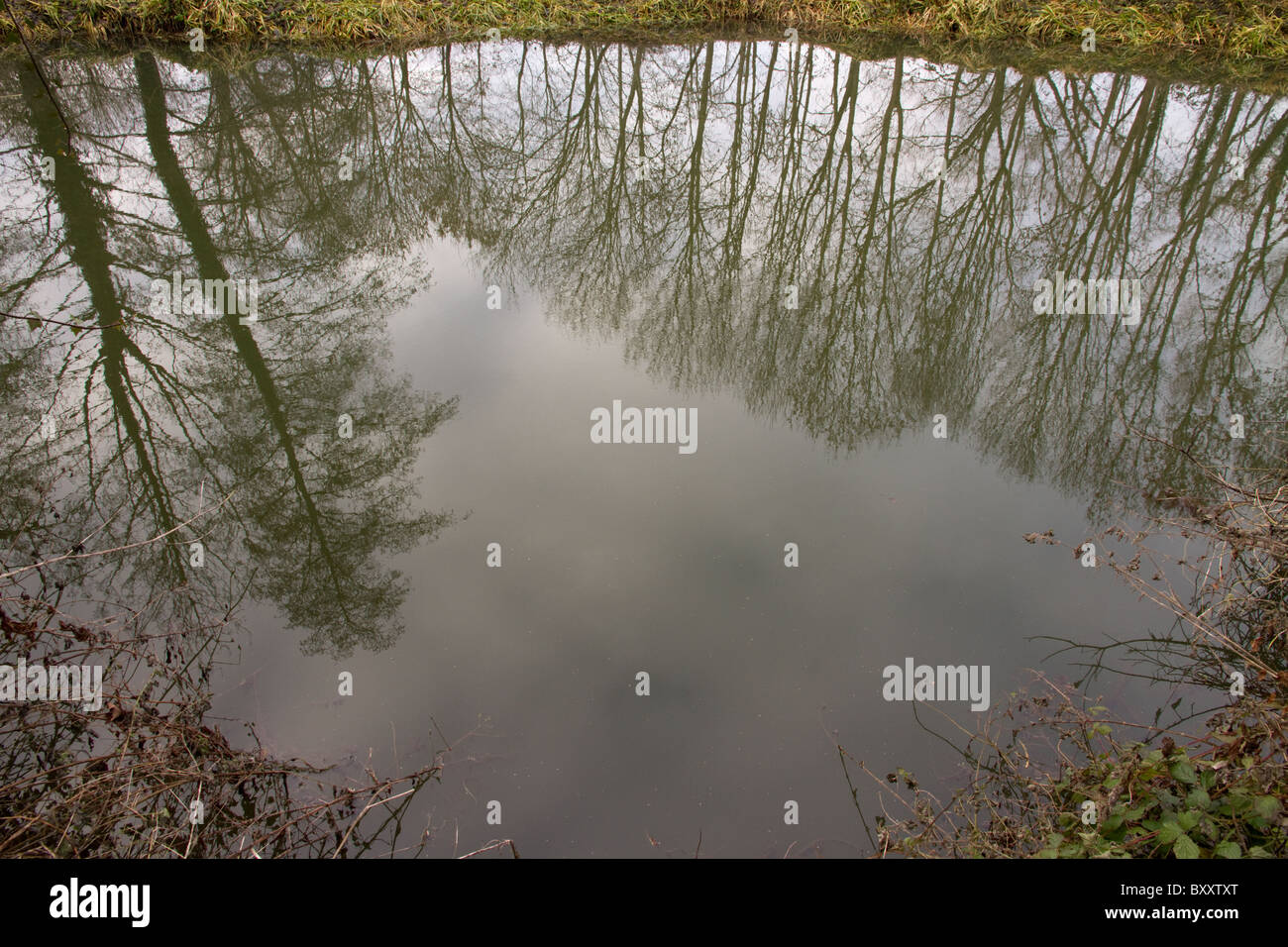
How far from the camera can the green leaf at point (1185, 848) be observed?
2.08 meters

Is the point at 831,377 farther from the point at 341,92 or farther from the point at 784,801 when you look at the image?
the point at 341,92

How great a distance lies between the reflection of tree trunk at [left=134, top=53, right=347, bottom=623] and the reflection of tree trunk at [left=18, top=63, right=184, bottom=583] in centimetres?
62

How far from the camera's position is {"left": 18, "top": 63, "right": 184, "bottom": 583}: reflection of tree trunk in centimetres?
408

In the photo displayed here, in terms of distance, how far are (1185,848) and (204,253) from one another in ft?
23.5

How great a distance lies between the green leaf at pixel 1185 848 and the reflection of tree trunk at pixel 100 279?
164 inches

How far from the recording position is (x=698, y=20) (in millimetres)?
10727

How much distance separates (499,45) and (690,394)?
791 cm
